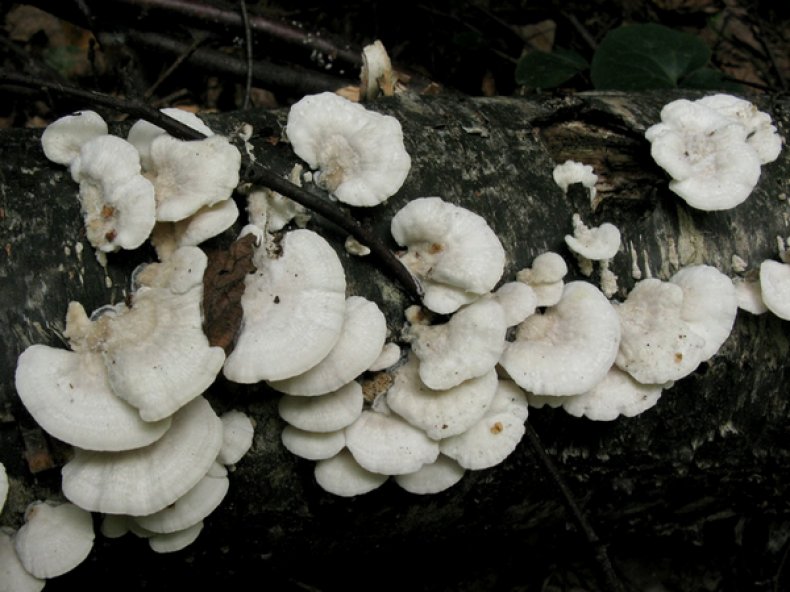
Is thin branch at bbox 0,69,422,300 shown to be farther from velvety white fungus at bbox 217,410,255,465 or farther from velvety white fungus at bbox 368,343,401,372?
velvety white fungus at bbox 217,410,255,465

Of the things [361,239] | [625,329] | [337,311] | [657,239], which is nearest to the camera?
[337,311]

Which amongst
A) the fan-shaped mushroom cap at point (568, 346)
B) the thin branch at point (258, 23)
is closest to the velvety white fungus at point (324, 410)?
the fan-shaped mushroom cap at point (568, 346)

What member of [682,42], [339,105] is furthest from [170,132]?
[682,42]

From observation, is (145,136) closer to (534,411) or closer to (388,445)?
(388,445)

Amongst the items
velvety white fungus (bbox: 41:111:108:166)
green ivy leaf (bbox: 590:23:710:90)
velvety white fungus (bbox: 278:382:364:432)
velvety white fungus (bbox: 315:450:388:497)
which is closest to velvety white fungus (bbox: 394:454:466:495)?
velvety white fungus (bbox: 315:450:388:497)

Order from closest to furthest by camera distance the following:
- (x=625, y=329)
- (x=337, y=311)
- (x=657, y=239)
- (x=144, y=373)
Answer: (x=144, y=373), (x=337, y=311), (x=625, y=329), (x=657, y=239)

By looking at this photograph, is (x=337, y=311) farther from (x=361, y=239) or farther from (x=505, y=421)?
(x=505, y=421)

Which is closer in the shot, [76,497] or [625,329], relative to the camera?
[76,497]

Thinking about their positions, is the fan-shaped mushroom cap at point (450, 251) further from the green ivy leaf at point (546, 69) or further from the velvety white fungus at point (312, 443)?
the green ivy leaf at point (546, 69)
